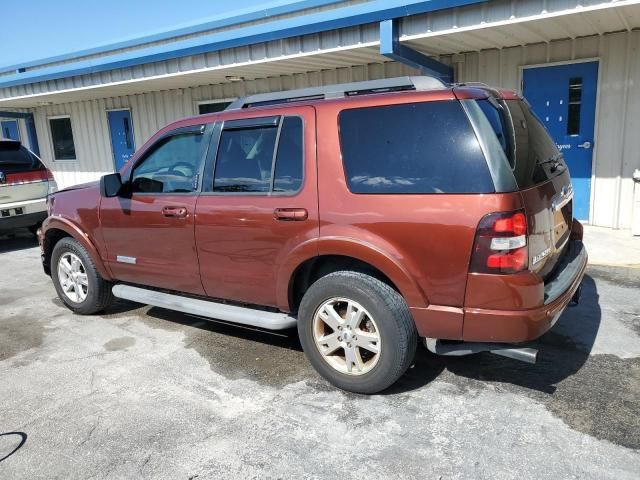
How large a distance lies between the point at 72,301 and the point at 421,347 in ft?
11.3

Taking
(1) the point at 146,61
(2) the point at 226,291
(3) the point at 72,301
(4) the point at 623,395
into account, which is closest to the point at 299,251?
(2) the point at 226,291

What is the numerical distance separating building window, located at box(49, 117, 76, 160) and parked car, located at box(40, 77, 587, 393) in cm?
1254

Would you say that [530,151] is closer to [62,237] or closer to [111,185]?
[111,185]

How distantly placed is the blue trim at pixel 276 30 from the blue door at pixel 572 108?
244 cm

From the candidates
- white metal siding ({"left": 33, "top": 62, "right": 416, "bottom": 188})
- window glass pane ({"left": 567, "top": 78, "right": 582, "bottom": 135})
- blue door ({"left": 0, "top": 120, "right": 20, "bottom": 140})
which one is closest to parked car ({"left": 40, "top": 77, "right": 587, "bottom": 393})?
window glass pane ({"left": 567, "top": 78, "right": 582, "bottom": 135})

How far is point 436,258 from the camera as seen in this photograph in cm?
296

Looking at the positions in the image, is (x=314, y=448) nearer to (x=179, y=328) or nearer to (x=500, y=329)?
(x=500, y=329)

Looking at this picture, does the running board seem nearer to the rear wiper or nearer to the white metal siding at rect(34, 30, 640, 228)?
the rear wiper

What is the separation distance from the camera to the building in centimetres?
636

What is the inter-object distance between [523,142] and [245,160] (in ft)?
6.16

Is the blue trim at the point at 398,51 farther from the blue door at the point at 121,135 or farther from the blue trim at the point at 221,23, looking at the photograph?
the blue door at the point at 121,135

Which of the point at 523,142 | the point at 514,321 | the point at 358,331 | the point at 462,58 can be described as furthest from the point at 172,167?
the point at 462,58

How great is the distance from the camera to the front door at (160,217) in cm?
406

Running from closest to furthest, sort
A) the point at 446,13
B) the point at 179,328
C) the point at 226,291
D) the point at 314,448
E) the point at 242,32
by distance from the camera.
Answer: the point at 314,448 < the point at 226,291 < the point at 179,328 < the point at 446,13 < the point at 242,32
